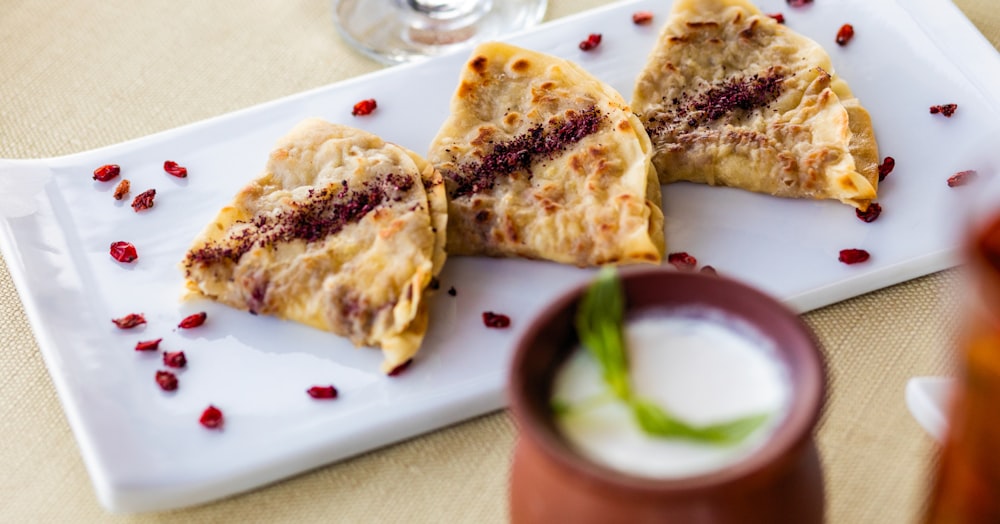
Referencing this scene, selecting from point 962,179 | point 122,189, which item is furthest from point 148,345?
point 962,179

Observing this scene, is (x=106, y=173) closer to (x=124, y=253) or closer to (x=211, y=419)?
(x=124, y=253)

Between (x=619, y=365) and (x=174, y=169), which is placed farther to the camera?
(x=174, y=169)

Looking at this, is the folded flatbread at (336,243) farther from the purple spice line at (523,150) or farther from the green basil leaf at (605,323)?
the green basil leaf at (605,323)

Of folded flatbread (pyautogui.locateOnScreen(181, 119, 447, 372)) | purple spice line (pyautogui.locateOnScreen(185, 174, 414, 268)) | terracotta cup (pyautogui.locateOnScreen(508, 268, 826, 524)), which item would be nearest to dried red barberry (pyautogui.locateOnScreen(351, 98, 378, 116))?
folded flatbread (pyautogui.locateOnScreen(181, 119, 447, 372))

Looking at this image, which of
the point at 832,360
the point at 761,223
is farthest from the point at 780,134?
the point at 832,360

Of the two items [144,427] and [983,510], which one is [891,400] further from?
[144,427]

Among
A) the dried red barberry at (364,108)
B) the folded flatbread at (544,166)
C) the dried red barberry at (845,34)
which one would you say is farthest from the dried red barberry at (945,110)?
the dried red barberry at (364,108)
